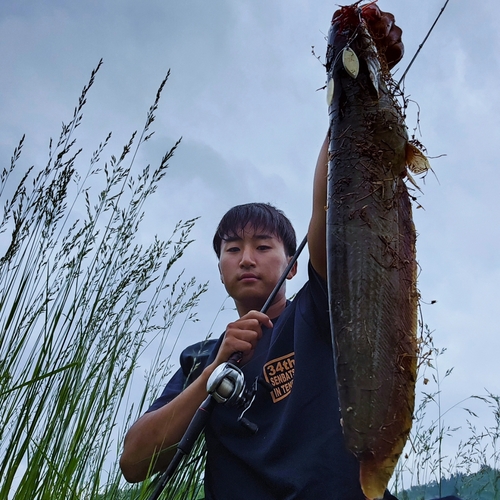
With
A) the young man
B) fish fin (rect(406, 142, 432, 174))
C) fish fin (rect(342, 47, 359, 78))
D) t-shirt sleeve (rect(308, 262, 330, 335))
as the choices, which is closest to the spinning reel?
the young man

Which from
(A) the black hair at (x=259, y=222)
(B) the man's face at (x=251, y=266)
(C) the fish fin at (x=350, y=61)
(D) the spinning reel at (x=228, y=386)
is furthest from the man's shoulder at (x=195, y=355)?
(C) the fish fin at (x=350, y=61)

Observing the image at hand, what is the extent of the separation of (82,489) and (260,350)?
0.82 meters

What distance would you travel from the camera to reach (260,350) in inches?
80.2

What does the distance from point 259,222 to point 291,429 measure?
1010 mm

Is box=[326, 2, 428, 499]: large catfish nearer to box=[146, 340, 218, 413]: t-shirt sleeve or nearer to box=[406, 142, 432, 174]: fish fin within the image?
box=[406, 142, 432, 174]: fish fin

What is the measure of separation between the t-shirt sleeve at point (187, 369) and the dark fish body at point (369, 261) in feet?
3.90

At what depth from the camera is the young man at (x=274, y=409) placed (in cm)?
152

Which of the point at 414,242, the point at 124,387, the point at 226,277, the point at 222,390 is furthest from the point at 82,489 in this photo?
the point at 414,242

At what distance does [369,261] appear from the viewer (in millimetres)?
1152

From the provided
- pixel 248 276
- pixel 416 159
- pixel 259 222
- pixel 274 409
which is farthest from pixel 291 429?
pixel 259 222

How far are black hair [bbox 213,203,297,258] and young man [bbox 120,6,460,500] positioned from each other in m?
0.17

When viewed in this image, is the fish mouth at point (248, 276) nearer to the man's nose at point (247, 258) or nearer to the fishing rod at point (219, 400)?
the man's nose at point (247, 258)

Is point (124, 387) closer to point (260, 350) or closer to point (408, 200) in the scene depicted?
point (260, 350)

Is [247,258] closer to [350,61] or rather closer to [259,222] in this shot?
[259,222]
